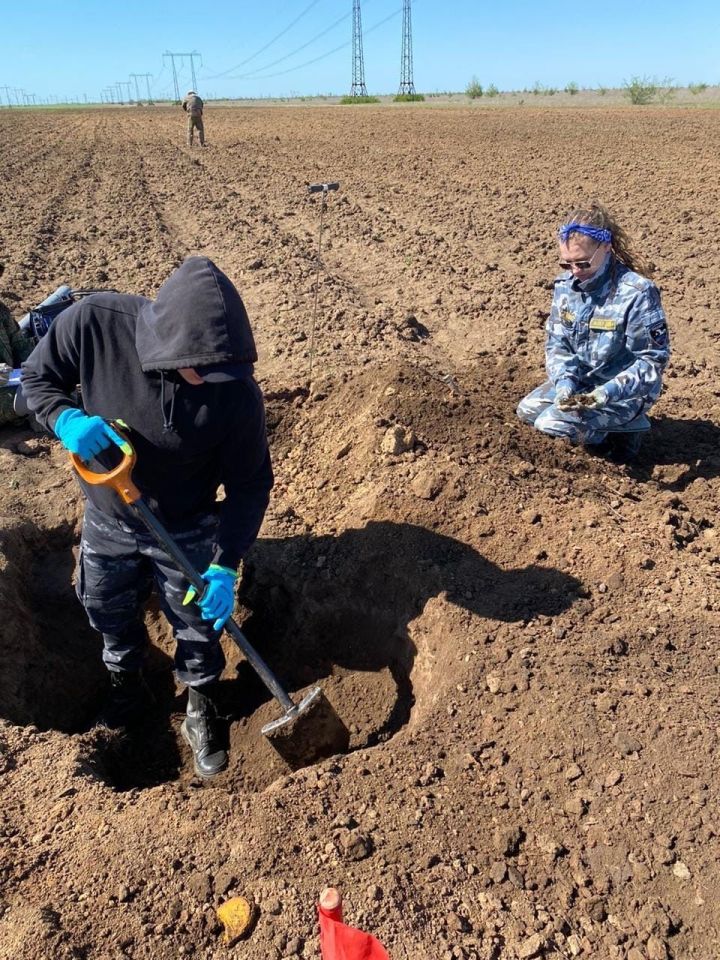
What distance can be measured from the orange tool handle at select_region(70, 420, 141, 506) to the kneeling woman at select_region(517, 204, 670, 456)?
2694 millimetres

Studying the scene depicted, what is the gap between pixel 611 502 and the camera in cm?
386

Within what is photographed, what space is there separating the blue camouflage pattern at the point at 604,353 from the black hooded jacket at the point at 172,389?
2.33m

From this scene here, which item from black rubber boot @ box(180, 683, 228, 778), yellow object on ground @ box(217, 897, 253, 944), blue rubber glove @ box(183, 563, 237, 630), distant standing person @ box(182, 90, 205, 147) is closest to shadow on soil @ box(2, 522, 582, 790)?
black rubber boot @ box(180, 683, 228, 778)

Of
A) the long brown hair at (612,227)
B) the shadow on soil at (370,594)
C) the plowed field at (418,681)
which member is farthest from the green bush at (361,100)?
the shadow on soil at (370,594)

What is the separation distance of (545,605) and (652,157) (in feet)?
45.9

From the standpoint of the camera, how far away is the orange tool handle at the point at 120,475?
240 centimetres

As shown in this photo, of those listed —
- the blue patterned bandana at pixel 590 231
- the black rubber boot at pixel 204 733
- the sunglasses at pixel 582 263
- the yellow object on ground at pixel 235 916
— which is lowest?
the black rubber boot at pixel 204 733

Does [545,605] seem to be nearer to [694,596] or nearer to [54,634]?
[694,596]

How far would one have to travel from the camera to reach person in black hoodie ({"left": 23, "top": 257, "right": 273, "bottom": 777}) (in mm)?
2205

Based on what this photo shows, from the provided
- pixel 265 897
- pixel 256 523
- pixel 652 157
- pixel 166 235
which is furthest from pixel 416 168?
pixel 265 897

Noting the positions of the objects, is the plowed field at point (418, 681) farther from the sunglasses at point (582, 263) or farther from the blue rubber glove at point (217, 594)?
the sunglasses at point (582, 263)

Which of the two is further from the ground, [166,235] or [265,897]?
[166,235]

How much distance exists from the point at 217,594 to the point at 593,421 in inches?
105

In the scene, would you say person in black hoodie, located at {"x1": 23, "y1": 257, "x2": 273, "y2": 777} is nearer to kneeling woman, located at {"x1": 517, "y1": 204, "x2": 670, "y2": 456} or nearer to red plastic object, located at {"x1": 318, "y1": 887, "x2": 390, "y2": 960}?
red plastic object, located at {"x1": 318, "y1": 887, "x2": 390, "y2": 960}
